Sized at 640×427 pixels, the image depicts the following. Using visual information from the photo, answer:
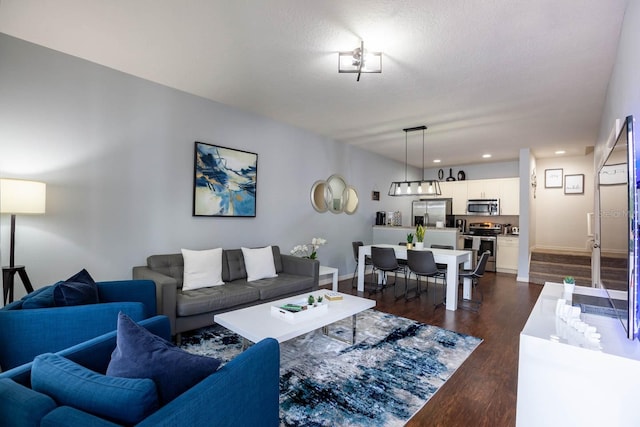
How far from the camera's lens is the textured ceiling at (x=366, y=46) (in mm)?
2133

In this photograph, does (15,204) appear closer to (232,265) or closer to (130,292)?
(130,292)

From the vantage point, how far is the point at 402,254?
5059mm

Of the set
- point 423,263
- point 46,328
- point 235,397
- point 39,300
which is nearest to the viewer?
point 235,397

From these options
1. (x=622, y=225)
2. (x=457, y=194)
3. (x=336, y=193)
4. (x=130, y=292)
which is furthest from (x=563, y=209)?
(x=130, y=292)

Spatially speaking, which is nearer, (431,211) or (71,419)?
(71,419)

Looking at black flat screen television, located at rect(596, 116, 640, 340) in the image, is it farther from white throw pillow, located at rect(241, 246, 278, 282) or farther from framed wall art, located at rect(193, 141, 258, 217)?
framed wall art, located at rect(193, 141, 258, 217)

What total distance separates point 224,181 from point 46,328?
8.46ft

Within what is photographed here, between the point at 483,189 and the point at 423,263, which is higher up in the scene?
the point at 483,189

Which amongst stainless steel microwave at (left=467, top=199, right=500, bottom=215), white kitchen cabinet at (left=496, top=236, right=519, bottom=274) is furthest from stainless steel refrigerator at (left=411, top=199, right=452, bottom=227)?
white kitchen cabinet at (left=496, top=236, right=519, bottom=274)

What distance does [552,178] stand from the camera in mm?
7031

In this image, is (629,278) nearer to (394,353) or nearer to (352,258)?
(394,353)

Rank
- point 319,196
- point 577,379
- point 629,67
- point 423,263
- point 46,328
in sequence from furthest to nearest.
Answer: point 319,196 → point 423,263 → point 629,67 → point 46,328 → point 577,379

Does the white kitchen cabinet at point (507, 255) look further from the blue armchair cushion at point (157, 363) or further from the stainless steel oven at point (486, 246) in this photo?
the blue armchair cushion at point (157, 363)

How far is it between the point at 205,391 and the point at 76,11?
2783mm
